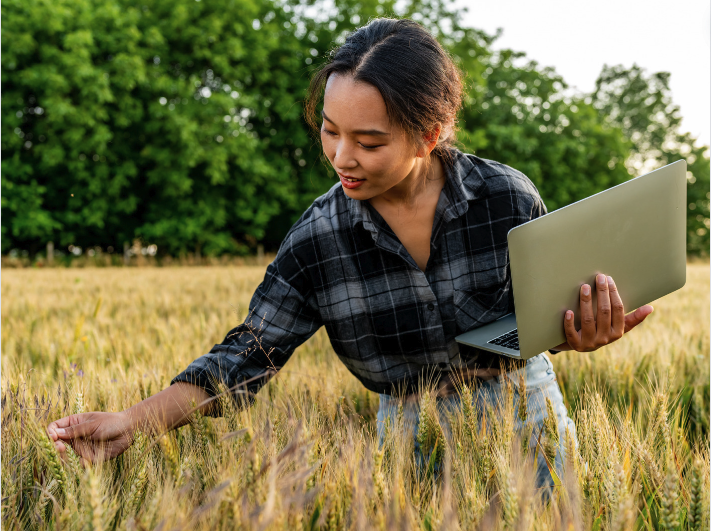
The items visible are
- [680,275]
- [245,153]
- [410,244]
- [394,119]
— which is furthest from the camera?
[245,153]

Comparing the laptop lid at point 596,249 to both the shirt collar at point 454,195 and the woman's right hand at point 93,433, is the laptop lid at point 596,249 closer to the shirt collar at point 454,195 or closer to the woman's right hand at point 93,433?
the shirt collar at point 454,195

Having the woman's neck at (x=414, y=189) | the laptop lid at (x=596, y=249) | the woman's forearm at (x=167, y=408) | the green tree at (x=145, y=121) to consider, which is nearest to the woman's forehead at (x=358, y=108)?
the woman's neck at (x=414, y=189)

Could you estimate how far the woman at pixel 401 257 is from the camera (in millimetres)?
1348

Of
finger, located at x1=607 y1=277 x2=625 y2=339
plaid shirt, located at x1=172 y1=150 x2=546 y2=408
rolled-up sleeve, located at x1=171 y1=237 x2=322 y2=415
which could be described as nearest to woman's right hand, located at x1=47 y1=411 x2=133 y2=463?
rolled-up sleeve, located at x1=171 y1=237 x2=322 y2=415

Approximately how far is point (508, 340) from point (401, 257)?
0.37 m

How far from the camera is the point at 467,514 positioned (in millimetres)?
835

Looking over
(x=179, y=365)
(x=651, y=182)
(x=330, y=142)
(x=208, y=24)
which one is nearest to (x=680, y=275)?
(x=651, y=182)

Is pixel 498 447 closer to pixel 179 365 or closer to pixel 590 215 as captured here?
pixel 590 215

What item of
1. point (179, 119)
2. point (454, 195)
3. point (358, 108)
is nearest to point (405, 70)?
point (358, 108)

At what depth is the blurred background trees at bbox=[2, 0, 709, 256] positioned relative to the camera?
1416 centimetres

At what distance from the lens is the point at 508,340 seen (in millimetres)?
1456

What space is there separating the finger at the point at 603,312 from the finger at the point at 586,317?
0.07 feet

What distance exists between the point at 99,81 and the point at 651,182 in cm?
1482

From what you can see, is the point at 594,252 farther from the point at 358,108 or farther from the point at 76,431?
the point at 76,431
